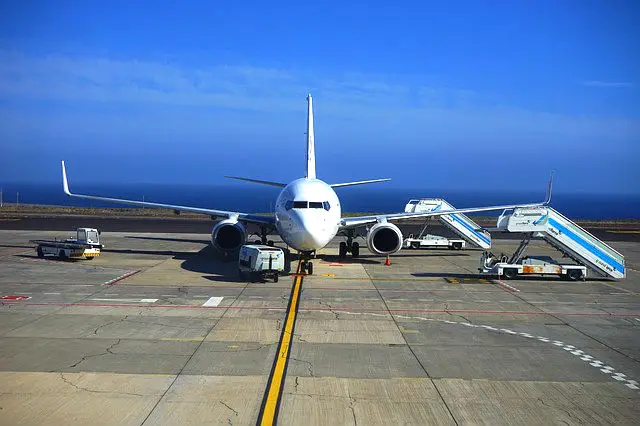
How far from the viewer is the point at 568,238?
96.5 feet

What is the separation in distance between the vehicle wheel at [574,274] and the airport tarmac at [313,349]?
925 mm

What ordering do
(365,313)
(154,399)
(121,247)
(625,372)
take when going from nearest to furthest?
(154,399), (625,372), (365,313), (121,247)

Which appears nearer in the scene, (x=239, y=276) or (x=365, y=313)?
(x=365, y=313)

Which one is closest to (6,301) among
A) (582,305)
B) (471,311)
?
(471,311)

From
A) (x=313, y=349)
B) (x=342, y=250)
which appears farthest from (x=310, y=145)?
(x=313, y=349)

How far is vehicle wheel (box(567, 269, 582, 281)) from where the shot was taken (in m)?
29.8

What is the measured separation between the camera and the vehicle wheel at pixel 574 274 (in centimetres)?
2977

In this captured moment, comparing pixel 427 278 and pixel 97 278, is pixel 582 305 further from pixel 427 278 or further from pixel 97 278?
pixel 97 278

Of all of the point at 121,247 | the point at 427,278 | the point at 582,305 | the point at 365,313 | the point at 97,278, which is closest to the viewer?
the point at 365,313

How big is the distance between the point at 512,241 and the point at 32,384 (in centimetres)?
4617

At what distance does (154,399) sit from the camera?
11.9m

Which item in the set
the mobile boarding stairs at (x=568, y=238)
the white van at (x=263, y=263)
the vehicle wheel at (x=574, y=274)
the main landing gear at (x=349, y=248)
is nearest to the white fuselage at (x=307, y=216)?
the white van at (x=263, y=263)

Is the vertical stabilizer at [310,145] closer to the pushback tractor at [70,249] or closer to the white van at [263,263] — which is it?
the white van at [263,263]

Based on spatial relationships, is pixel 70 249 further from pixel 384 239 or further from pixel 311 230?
pixel 384 239
